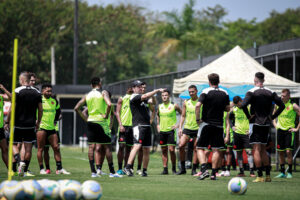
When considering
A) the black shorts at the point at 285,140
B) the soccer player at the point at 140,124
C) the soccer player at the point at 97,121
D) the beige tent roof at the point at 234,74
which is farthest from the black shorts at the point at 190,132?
the beige tent roof at the point at 234,74

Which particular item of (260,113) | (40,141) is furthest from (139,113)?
(260,113)

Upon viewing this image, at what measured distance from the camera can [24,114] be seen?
41.9 feet

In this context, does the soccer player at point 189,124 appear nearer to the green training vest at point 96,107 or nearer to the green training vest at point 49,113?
the green training vest at point 96,107

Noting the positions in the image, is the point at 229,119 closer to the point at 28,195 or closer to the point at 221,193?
the point at 221,193

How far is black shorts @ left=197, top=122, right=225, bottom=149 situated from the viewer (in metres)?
12.4

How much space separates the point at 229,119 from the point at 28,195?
9.01m

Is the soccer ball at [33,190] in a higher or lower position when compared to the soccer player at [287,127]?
lower

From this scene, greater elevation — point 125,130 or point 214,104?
point 214,104

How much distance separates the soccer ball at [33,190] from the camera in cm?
749

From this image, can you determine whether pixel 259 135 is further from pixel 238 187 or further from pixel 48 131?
pixel 48 131

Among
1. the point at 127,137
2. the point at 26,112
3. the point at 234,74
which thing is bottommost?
the point at 127,137

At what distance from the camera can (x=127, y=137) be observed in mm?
15117

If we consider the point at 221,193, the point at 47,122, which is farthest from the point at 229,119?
the point at 221,193

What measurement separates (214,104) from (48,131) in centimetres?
437
